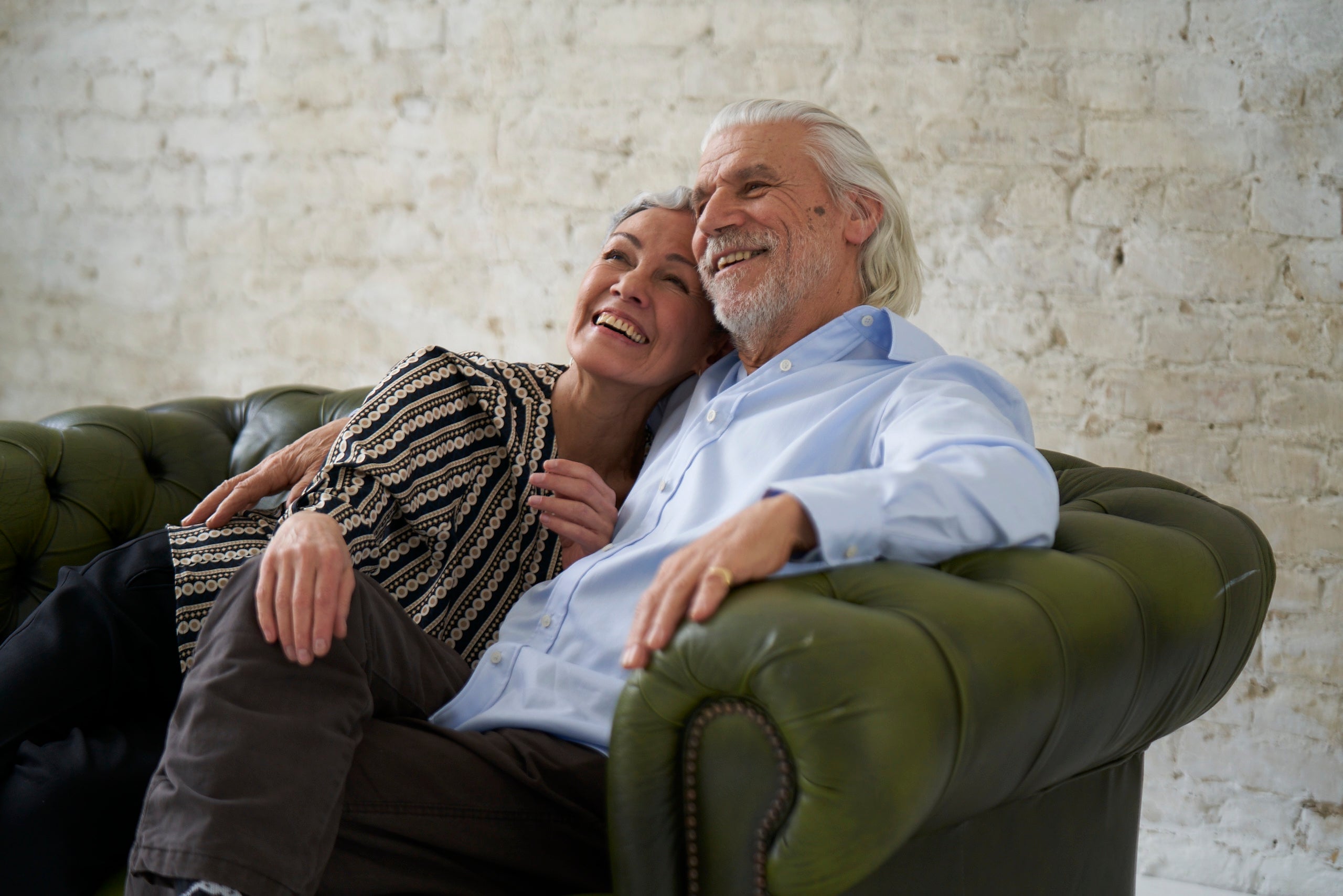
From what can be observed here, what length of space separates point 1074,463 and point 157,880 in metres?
1.45

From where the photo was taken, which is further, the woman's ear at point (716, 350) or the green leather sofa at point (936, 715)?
the woman's ear at point (716, 350)

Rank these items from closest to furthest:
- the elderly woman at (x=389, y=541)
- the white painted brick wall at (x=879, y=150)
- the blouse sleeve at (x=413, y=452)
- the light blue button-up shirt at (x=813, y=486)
Result: the light blue button-up shirt at (x=813, y=486), the elderly woman at (x=389, y=541), the blouse sleeve at (x=413, y=452), the white painted brick wall at (x=879, y=150)

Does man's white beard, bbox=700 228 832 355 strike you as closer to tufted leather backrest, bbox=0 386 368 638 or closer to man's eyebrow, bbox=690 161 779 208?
man's eyebrow, bbox=690 161 779 208

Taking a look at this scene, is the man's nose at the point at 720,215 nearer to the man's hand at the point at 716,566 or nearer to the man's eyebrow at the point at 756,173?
the man's eyebrow at the point at 756,173

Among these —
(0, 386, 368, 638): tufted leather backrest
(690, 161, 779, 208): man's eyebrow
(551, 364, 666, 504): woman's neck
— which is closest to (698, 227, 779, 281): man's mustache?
(690, 161, 779, 208): man's eyebrow

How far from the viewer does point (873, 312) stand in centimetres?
160

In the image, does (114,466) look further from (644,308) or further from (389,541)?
(644,308)

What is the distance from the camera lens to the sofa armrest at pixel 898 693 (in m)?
0.84

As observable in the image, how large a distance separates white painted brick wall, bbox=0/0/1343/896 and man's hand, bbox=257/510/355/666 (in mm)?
1703

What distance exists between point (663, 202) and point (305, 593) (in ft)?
3.25

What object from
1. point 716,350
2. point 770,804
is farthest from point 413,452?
point 770,804

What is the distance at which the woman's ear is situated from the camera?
6.13 feet

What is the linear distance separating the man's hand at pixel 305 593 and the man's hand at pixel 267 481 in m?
0.44

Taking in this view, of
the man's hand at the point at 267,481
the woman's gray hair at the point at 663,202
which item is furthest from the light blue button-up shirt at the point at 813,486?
the man's hand at the point at 267,481
